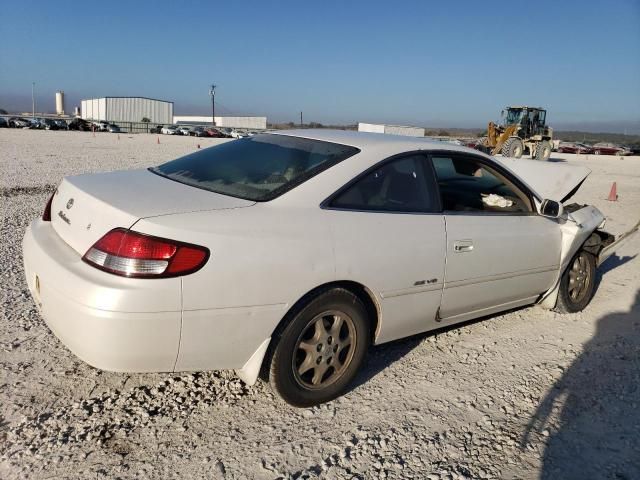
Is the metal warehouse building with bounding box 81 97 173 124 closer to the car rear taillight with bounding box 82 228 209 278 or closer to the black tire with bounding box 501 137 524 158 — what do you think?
the black tire with bounding box 501 137 524 158

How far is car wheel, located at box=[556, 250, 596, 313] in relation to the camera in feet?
15.3

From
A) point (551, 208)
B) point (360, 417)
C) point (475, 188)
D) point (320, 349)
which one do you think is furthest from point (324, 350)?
point (551, 208)

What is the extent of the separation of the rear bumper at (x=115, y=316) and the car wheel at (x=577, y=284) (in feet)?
11.4

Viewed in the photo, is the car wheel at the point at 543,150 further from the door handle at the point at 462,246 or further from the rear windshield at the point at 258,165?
the rear windshield at the point at 258,165

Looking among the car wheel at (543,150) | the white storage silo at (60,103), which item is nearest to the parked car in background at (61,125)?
the car wheel at (543,150)

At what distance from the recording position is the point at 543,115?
30719 millimetres

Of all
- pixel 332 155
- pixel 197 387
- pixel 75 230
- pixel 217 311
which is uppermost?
pixel 332 155

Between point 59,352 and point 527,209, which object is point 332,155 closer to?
point 527,209

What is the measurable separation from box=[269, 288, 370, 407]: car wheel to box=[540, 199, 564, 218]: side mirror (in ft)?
6.34

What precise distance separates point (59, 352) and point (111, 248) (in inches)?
54.8

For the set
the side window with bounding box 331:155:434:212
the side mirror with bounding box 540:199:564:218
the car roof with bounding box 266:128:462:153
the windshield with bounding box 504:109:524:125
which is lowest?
the side mirror with bounding box 540:199:564:218

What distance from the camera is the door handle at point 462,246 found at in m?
3.42

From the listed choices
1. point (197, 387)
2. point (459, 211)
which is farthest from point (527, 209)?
point (197, 387)

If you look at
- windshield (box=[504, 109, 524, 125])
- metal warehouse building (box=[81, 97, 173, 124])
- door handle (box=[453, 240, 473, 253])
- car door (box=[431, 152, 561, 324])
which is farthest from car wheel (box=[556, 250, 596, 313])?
metal warehouse building (box=[81, 97, 173, 124])
